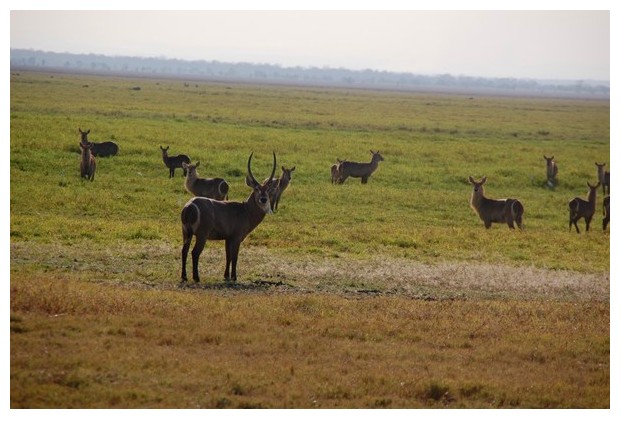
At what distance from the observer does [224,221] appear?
1347 cm

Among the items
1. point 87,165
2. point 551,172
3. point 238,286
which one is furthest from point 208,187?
point 551,172

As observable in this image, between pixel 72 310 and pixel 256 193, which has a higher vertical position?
pixel 256 193

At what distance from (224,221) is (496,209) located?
10455 millimetres

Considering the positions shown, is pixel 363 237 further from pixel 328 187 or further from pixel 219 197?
pixel 328 187

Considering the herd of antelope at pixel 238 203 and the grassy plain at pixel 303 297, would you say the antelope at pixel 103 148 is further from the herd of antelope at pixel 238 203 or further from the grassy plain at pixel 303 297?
the grassy plain at pixel 303 297

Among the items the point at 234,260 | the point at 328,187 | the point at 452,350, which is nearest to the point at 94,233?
the point at 234,260

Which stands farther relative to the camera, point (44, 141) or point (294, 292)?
point (44, 141)

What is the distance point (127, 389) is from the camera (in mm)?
8305

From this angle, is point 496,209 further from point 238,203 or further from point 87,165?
point 87,165

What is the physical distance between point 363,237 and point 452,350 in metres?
7.96

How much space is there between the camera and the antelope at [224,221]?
13.0 m

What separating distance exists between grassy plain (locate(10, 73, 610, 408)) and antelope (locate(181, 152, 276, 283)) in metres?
0.46

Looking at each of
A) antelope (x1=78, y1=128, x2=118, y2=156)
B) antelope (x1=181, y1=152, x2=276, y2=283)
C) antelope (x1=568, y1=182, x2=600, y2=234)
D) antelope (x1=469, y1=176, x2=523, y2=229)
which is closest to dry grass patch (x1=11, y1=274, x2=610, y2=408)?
antelope (x1=181, y1=152, x2=276, y2=283)

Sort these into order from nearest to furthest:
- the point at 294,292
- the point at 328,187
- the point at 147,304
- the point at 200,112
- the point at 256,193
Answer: the point at 147,304 → the point at 294,292 → the point at 256,193 → the point at 328,187 → the point at 200,112
